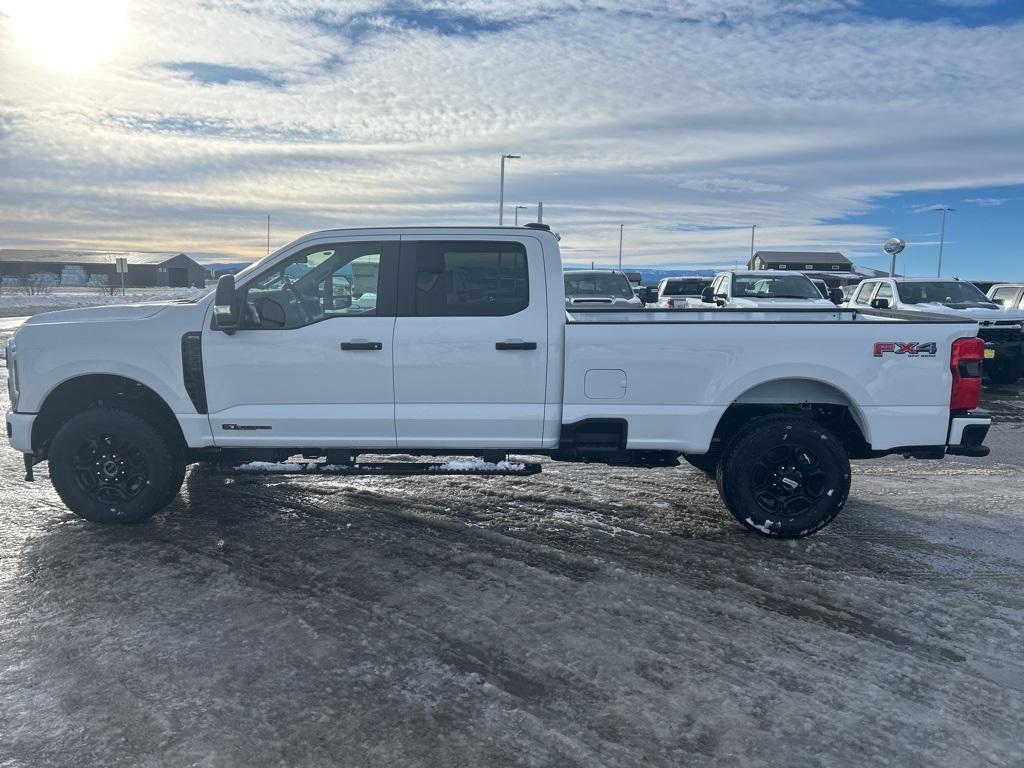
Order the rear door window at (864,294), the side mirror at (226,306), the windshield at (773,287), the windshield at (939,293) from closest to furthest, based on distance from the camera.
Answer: the side mirror at (226,306), the windshield at (939,293), the windshield at (773,287), the rear door window at (864,294)

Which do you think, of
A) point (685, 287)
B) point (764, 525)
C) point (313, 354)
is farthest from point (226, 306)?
point (685, 287)

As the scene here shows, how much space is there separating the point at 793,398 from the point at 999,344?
10.4 meters

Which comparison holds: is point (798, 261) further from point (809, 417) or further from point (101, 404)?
point (101, 404)

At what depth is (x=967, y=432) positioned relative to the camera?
527 cm

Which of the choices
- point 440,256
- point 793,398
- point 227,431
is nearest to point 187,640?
point 227,431

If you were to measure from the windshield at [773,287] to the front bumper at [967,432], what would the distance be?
10.4 m

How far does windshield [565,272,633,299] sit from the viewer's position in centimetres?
1652

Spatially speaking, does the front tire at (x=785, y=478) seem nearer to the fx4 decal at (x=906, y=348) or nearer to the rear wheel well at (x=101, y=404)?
the fx4 decal at (x=906, y=348)

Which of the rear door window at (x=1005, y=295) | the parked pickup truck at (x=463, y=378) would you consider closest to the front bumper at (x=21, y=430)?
the parked pickup truck at (x=463, y=378)

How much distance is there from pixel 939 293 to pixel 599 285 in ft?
21.8

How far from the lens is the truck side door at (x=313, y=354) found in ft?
17.3

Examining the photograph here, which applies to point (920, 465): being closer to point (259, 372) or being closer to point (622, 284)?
point (259, 372)

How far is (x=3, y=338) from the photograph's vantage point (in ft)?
61.5

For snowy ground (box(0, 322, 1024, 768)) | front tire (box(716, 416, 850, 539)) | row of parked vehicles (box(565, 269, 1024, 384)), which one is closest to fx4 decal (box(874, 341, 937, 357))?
front tire (box(716, 416, 850, 539))
